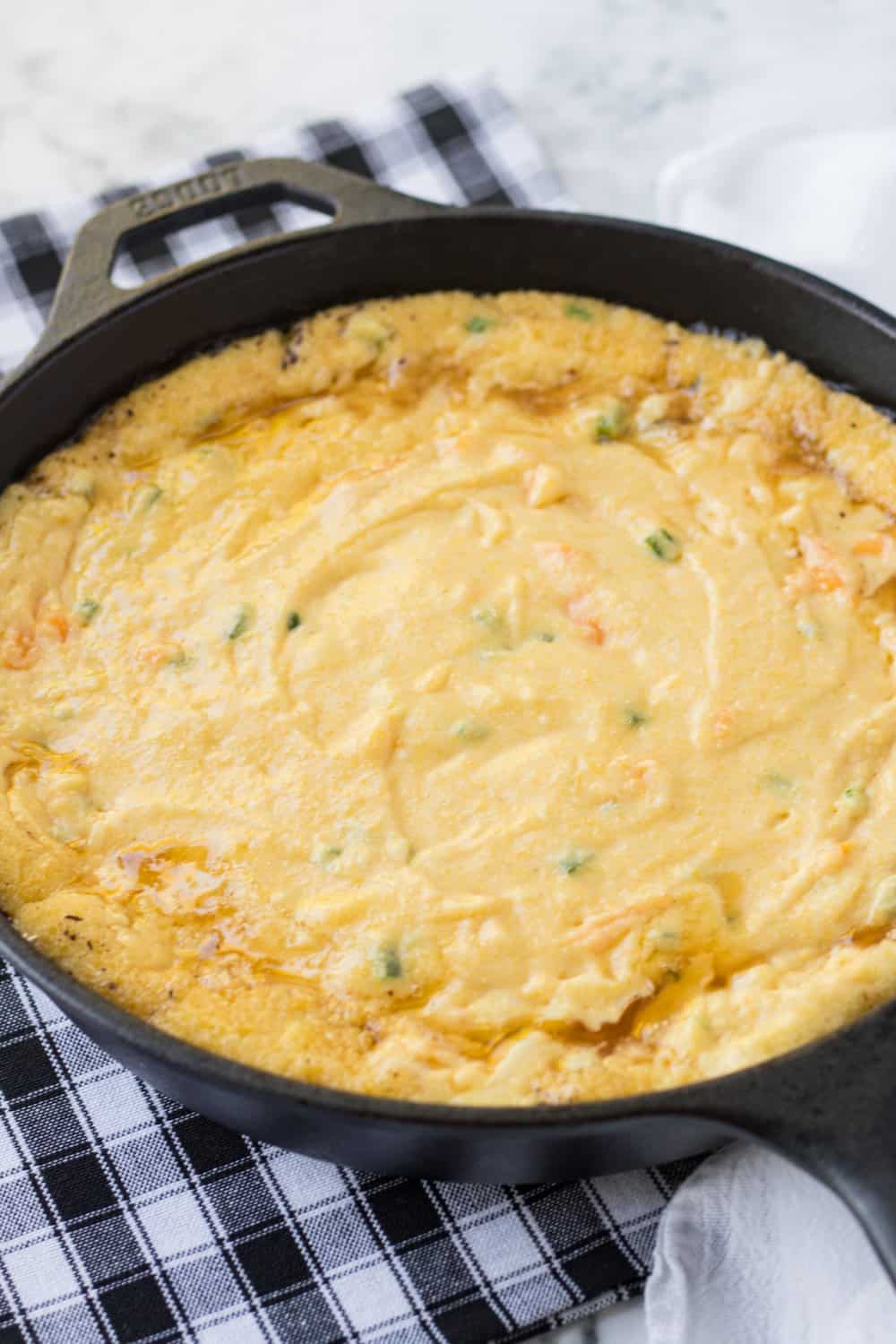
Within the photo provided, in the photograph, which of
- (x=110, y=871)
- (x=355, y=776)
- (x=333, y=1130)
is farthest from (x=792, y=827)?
(x=110, y=871)

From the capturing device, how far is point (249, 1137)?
3.42 metres

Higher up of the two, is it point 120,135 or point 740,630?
point 120,135

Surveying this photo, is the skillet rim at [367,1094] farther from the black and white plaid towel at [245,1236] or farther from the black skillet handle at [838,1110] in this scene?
the black and white plaid towel at [245,1236]

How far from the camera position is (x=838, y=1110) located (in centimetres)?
279

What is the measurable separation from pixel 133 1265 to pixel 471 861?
106cm

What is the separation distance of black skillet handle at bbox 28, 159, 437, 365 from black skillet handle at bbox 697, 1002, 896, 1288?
7.87 feet

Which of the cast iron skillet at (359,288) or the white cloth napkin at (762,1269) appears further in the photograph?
the cast iron skillet at (359,288)

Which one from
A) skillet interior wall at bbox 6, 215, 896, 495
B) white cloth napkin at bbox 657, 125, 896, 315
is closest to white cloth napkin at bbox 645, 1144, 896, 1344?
skillet interior wall at bbox 6, 215, 896, 495

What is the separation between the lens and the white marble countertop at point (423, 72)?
5555 mm

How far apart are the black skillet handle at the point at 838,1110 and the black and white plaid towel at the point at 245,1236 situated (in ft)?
2.16

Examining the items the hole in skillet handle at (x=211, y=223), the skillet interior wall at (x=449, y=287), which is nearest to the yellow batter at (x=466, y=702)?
the skillet interior wall at (x=449, y=287)

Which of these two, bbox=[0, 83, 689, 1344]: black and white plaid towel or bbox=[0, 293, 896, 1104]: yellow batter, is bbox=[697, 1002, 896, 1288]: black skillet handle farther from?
bbox=[0, 83, 689, 1344]: black and white plaid towel

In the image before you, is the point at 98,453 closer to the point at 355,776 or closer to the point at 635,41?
the point at 355,776

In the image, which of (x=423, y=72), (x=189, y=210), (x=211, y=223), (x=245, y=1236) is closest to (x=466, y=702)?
(x=245, y=1236)
